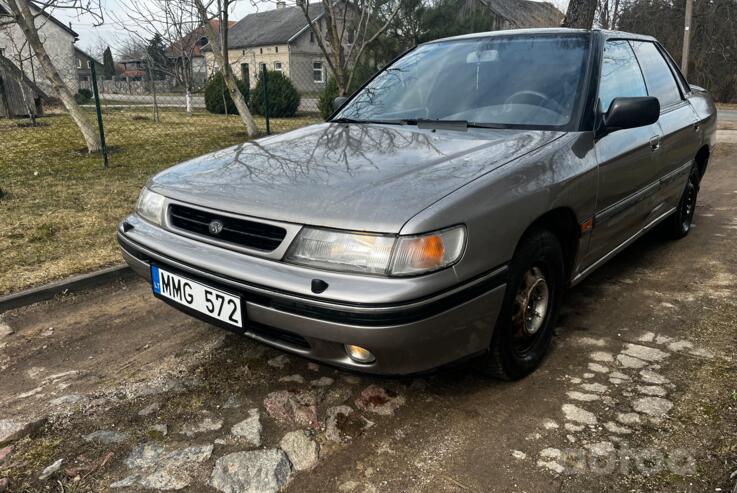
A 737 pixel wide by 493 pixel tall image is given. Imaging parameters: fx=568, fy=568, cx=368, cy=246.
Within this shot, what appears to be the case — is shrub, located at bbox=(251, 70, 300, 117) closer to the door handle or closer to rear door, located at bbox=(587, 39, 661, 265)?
rear door, located at bbox=(587, 39, 661, 265)

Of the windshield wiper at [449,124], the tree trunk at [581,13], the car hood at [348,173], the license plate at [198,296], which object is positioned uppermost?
the tree trunk at [581,13]

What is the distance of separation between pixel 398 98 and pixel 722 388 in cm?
226

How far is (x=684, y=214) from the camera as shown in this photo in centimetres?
474

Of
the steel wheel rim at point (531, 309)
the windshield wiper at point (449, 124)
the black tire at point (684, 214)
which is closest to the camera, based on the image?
the steel wheel rim at point (531, 309)

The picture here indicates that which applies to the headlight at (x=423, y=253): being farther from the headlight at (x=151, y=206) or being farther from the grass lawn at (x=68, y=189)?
the grass lawn at (x=68, y=189)

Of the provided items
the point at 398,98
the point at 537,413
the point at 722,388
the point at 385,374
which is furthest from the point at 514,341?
the point at 398,98

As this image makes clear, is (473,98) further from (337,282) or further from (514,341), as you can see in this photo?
(337,282)

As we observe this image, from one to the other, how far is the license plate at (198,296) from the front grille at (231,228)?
0.21 meters

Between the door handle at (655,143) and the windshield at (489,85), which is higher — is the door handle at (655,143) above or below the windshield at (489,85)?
below

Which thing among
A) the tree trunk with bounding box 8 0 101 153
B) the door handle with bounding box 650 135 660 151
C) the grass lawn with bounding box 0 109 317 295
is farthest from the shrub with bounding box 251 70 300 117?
the door handle with bounding box 650 135 660 151

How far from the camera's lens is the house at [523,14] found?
110ft

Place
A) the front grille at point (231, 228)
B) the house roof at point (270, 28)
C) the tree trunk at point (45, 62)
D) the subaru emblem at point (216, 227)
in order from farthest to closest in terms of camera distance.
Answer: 1. the house roof at point (270, 28)
2. the tree trunk at point (45, 62)
3. the subaru emblem at point (216, 227)
4. the front grille at point (231, 228)

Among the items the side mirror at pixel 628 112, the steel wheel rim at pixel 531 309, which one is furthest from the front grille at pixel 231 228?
the side mirror at pixel 628 112

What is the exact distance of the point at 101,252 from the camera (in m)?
4.43
